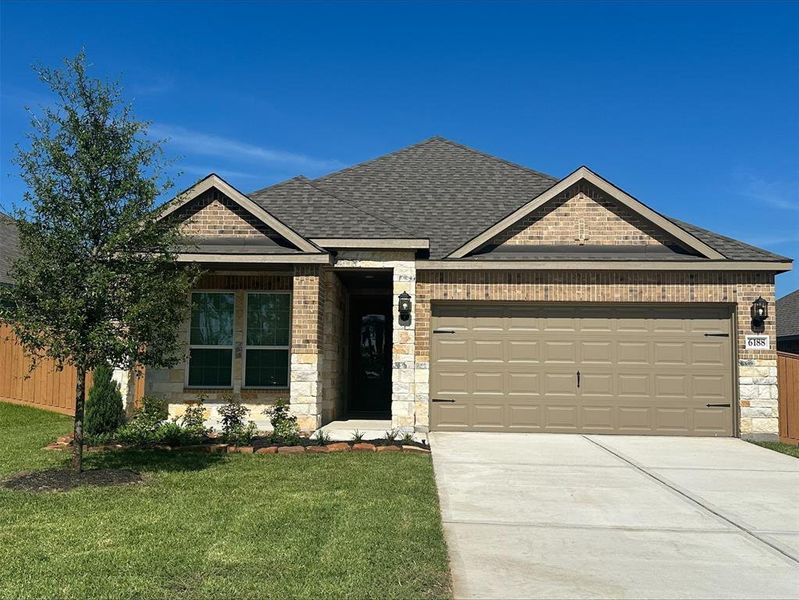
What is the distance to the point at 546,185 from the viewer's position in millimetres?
15984

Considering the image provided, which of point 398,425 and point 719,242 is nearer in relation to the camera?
point 398,425

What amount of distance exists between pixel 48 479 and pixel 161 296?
2570mm

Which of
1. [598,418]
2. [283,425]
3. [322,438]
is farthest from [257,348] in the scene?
[598,418]

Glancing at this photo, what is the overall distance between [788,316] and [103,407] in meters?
29.9

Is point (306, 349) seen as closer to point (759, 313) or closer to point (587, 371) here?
point (587, 371)

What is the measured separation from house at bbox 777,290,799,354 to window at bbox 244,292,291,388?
2402 cm

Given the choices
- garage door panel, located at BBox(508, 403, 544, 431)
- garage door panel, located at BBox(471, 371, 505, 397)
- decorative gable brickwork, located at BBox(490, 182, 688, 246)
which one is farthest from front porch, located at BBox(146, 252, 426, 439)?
decorative gable brickwork, located at BBox(490, 182, 688, 246)

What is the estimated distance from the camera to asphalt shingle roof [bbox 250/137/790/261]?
40.3 feet

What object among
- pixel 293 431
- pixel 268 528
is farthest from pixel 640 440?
pixel 268 528

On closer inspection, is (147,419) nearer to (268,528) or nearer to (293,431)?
(293,431)

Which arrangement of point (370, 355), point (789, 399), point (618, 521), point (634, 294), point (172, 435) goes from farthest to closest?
point (370, 355) < point (634, 294) < point (789, 399) < point (172, 435) < point (618, 521)

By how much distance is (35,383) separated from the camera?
15.2 m

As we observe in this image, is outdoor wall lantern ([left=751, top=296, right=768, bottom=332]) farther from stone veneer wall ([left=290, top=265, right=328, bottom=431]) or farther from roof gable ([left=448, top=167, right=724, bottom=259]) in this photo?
stone veneer wall ([left=290, top=265, right=328, bottom=431])

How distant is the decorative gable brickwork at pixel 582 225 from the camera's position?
1250 centimetres
